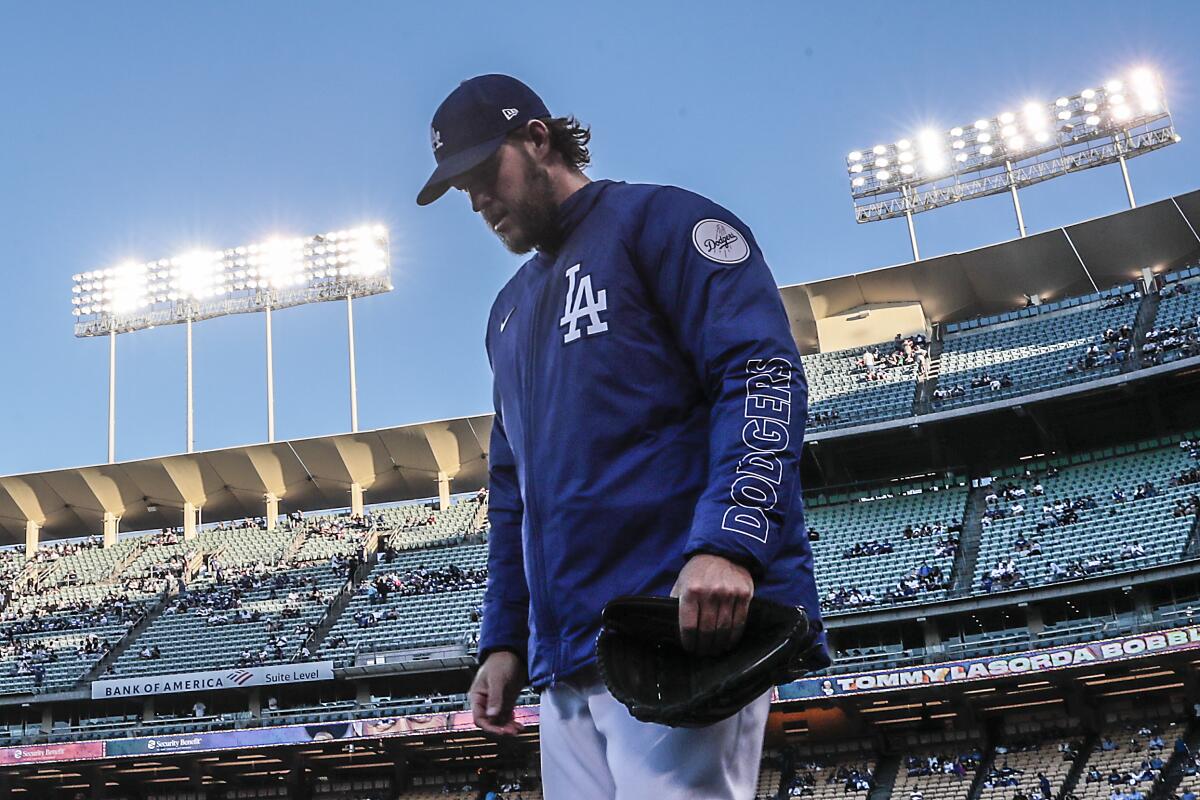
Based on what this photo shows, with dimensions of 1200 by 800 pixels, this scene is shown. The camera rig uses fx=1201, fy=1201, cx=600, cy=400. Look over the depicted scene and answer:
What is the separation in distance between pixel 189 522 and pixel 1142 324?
3450 cm

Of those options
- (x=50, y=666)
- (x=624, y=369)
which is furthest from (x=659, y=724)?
(x=50, y=666)

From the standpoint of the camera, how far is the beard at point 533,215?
280 centimetres

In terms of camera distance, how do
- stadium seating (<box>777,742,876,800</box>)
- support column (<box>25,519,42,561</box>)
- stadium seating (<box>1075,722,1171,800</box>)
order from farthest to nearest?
1. support column (<box>25,519,42,561</box>)
2. stadium seating (<box>777,742,876,800</box>)
3. stadium seating (<box>1075,722,1171,800</box>)

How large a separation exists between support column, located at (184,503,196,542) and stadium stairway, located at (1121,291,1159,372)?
3304cm

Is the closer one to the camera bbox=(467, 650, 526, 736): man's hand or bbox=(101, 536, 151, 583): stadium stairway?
bbox=(467, 650, 526, 736): man's hand

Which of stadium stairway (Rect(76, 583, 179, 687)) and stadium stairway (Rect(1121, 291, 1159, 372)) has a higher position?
stadium stairway (Rect(1121, 291, 1159, 372))

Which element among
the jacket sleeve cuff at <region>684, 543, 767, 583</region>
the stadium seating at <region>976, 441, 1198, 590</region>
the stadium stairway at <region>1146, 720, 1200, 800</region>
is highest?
the stadium seating at <region>976, 441, 1198, 590</region>

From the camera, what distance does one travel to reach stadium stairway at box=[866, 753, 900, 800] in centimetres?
3055

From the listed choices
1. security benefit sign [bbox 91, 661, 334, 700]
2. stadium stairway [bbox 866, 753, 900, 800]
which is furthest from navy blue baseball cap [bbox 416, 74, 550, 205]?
security benefit sign [bbox 91, 661, 334, 700]

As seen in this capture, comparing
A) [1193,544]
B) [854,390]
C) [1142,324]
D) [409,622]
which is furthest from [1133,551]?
[409,622]

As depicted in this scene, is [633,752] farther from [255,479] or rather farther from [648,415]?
[255,479]

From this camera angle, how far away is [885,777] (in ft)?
103

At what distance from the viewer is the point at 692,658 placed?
7.33 ft

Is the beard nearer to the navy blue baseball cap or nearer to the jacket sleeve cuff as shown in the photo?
the navy blue baseball cap
